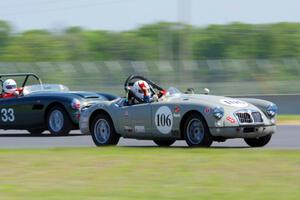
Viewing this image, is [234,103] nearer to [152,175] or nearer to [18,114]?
[152,175]

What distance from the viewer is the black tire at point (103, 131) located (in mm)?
16817

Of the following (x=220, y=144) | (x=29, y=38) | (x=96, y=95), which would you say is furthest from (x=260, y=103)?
(x=29, y=38)

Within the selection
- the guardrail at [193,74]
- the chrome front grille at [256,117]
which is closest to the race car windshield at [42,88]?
the chrome front grille at [256,117]

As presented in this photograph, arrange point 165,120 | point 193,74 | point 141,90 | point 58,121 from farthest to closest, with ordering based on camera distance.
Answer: point 193,74 → point 58,121 → point 141,90 → point 165,120

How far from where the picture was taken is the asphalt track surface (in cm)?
1645

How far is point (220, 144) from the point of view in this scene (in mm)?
16625

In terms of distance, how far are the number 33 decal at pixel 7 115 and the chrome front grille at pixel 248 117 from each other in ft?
24.1

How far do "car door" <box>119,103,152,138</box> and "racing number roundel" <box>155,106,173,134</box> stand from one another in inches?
7.8

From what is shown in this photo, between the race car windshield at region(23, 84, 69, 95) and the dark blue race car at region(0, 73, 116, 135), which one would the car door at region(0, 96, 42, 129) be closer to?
the dark blue race car at region(0, 73, 116, 135)

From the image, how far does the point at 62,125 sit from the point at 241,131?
20.2ft

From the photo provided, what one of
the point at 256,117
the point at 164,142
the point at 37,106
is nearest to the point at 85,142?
the point at 164,142

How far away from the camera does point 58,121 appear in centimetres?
2050

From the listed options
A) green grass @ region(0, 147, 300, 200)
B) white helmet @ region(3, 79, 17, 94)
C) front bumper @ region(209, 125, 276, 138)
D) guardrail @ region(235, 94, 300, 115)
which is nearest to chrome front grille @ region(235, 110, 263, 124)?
front bumper @ region(209, 125, 276, 138)

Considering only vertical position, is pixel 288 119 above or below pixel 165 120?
below
